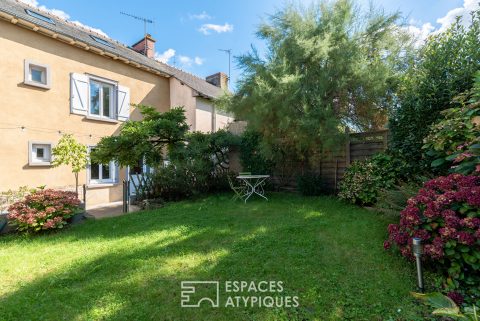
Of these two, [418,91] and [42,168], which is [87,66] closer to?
[42,168]

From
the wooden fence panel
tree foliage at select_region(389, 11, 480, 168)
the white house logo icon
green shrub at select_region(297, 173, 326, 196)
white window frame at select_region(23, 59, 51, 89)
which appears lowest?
the white house logo icon

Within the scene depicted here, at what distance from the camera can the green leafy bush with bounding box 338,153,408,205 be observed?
5.12 m

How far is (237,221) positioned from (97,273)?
98.8 inches

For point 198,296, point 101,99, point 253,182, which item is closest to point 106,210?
point 101,99

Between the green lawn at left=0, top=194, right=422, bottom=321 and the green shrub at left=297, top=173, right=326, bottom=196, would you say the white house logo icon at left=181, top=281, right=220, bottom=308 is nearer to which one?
the green lawn at left=0, top=194, right=422, bottom=321

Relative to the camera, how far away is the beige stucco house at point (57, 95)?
6.89 m

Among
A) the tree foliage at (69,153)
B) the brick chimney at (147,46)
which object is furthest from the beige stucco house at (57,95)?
the brick chimney at (147,46)

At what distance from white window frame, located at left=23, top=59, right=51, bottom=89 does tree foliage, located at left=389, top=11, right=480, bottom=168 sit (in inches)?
379

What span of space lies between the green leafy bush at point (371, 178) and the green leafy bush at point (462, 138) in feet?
3.49

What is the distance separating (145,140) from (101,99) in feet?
11.5

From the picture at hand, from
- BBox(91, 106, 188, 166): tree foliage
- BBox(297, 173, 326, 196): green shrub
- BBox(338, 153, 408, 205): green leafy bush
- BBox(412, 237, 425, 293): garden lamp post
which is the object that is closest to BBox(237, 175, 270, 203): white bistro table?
BBox(297, 173, 326, 196): green shrub

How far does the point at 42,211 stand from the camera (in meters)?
5.06

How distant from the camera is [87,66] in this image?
868 centimetres

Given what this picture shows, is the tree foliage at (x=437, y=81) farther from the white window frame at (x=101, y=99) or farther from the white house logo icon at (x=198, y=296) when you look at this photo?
the white window frame at (x=101, y=99)
